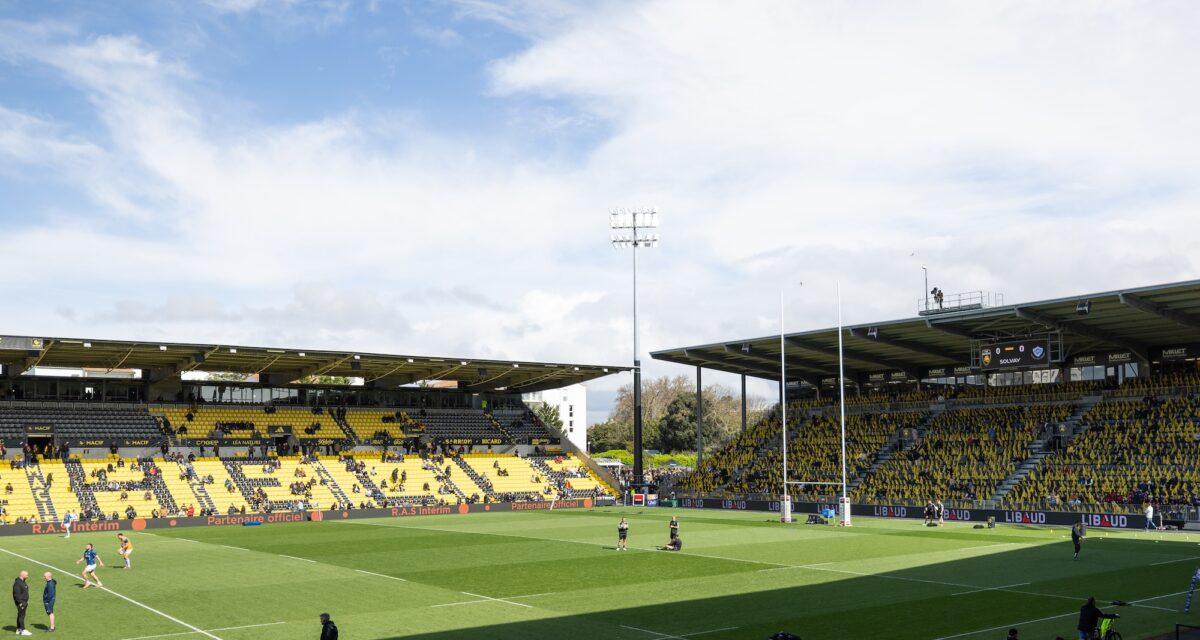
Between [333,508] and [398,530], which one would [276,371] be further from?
[398,530]

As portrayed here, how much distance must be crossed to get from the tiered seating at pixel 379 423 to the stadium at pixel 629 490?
23cm

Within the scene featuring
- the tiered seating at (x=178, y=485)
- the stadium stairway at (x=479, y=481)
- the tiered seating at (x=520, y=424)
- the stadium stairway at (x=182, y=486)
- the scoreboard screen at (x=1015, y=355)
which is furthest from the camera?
the tiered seating at (x=520, y=424)

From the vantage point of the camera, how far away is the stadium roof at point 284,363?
60.1 meters

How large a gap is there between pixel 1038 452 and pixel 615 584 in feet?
123

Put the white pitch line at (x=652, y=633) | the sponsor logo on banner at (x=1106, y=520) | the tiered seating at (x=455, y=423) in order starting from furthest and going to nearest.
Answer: the tiered seating at (x=455, y=423)
the sponsor logo on banner at (x=1106, y=520)
the white pitch line at (x=652, y=633)

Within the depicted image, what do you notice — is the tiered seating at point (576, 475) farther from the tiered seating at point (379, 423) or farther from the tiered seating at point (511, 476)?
the tiered seating at point (379, 423)

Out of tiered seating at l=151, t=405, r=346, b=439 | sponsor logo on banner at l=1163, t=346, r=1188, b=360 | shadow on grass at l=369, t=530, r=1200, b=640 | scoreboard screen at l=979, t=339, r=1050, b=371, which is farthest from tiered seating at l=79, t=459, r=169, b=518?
sponsor logo on banner at l=1163, t=346, r=1188, b=360

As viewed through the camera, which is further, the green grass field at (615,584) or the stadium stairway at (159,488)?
the stadium stairway at (159,488)

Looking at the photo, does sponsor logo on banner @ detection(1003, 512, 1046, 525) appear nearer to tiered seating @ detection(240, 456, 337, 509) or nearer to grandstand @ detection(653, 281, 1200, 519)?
grandstand @ detection(653, 281, 1200, 519)

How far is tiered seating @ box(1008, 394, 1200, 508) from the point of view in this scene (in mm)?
49562

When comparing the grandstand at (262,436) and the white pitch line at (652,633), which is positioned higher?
the grandstand at (262,436)

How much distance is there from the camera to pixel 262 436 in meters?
71.4

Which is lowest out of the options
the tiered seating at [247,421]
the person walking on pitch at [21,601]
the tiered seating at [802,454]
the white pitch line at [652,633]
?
the white pitch line at [652,633]

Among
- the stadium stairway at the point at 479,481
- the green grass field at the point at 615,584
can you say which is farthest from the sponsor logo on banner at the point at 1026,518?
the stadium stairway at the point at 479,481
